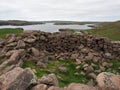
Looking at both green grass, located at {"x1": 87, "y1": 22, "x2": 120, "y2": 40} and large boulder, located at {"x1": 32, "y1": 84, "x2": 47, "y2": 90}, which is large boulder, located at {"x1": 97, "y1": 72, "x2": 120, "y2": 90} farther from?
green grass, located at {"x1": 87, "y1": 22, "x2": 120, "y2": 40}

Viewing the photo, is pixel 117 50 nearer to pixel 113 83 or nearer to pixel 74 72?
pixel 74 72

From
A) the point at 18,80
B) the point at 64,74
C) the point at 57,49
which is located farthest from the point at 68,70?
the point at 18,80

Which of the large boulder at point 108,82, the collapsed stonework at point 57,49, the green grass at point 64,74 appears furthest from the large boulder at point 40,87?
the collapsed stonework at point 57,49

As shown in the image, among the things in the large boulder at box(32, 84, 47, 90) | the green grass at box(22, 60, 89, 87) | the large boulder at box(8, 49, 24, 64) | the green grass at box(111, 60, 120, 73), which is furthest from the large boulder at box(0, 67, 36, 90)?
the green grass at box(111, 60, 120, 73)

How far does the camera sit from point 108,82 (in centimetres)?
1377

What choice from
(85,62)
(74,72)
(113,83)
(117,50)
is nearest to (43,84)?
(113,83)

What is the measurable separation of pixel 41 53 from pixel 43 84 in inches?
457

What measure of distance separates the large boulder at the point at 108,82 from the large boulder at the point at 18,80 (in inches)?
151

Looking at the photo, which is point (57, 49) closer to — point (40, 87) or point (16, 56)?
point (16, 56)

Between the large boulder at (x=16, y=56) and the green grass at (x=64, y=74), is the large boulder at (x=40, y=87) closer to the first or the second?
the green grass at (x=64, y=74)

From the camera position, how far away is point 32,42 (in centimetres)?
2773

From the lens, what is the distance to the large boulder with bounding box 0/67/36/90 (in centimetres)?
1486

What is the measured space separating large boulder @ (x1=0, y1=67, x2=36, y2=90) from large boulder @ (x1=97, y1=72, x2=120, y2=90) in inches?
151

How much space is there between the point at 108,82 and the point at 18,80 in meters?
4.81
